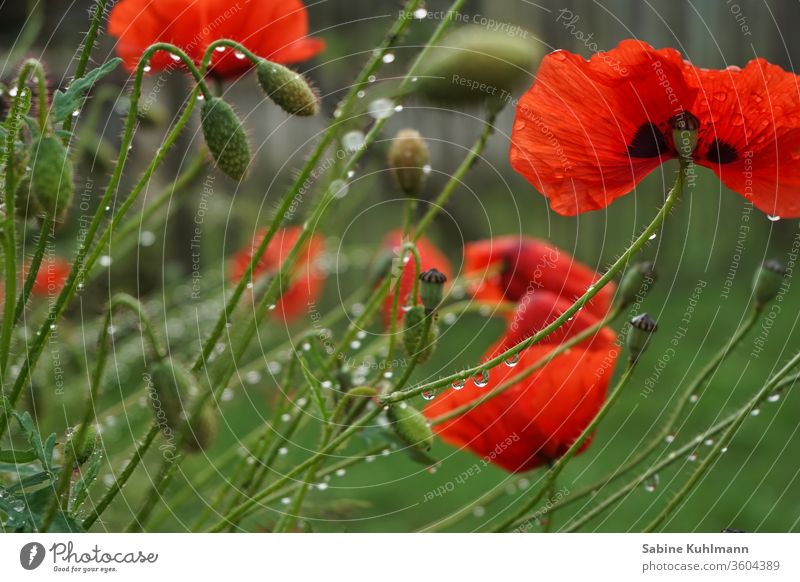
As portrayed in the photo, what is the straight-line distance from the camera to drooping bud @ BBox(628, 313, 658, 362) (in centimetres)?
37

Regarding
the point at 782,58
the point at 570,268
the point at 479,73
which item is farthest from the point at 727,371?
the point at 479,73

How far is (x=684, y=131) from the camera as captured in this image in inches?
14.2

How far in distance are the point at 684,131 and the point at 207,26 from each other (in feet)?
0.68

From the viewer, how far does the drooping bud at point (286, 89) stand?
33cm

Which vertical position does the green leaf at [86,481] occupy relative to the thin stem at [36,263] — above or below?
below

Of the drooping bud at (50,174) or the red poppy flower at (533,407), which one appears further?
the red poppy flower at (533,407)

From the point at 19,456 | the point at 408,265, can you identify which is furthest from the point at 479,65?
the point at 19,456

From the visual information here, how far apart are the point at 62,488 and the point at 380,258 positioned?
255 millimetres

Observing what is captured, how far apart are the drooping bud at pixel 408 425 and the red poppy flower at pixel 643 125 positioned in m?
0.10

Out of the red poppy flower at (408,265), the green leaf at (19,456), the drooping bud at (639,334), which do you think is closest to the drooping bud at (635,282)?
the drooping bud at (639,334)

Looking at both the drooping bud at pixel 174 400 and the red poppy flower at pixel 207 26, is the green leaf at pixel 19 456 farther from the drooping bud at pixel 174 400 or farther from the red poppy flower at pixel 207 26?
the red poppy flower at pixel 207 26

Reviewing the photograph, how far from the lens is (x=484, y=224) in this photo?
191 cm

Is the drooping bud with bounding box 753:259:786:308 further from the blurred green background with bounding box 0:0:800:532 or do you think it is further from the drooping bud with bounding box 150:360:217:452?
the drooping bud with bounding box 150:360:217:452
